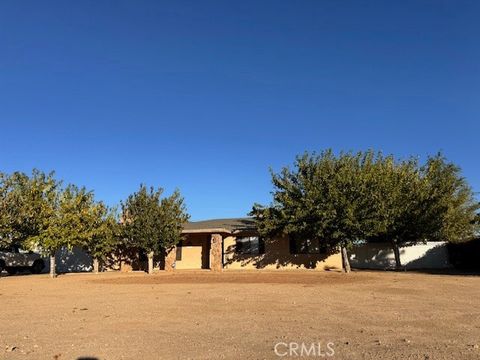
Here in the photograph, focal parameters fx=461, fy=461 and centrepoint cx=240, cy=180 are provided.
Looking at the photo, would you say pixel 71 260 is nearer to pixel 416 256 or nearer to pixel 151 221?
pixel 151 221

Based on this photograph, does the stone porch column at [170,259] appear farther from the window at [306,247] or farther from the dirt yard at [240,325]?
the dirt yard at [240,325]

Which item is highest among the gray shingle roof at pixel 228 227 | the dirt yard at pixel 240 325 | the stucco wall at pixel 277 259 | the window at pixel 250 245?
the gray shingle roof at pixel 228 227

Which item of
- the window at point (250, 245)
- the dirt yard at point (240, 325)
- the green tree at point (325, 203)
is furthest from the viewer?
the window at point (250, 245)

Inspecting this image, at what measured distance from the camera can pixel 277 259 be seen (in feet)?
103

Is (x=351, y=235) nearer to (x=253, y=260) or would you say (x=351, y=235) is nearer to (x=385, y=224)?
(x=385, y=224)

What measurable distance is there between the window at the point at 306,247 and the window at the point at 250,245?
207cm

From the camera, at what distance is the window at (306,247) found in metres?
30.9

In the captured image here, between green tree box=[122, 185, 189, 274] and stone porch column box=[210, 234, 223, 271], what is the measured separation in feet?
8.47

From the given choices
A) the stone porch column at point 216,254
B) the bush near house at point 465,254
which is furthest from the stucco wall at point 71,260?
the bush near house at point 465,254

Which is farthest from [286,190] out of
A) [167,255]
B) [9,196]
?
[9,196]

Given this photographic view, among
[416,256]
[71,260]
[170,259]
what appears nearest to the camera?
[170,259]

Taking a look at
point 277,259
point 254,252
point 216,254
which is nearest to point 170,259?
point 216,254

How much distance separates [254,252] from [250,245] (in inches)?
22.0

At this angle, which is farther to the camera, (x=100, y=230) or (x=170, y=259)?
(x=170, y=259)
